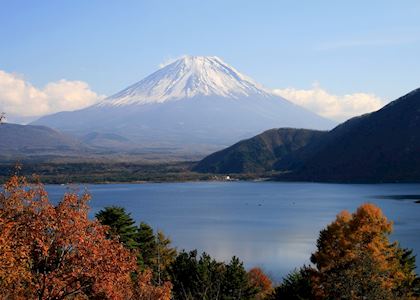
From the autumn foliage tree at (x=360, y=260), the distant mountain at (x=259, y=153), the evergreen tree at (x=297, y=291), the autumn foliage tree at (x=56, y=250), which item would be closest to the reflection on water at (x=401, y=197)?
the autumn foliage tree at (x=360, y=260)

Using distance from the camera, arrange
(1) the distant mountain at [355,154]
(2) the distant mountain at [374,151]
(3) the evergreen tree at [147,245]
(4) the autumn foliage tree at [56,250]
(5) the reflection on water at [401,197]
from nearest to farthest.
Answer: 1. (4) the autumn foliage tree at [56,250]
2. (3) the evergreen tree at [147,245]
3. (5) the reflection on water at [401,197]
4. (2) the distant mountain at [374,151]
5. (1) the distant mountain at [355,154]

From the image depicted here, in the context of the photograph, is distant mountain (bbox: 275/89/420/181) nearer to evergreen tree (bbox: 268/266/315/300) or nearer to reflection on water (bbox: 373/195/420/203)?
reflection on water (bbox: 373/195/420/203)

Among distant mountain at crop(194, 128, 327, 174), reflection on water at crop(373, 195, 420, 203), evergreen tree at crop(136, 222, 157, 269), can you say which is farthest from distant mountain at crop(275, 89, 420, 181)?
evergreen tree at crop(136, 222, 157, 269)

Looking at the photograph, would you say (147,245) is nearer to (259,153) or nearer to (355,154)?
(355,154)

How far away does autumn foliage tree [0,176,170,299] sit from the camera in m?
8.30

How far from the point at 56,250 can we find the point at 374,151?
13007cm

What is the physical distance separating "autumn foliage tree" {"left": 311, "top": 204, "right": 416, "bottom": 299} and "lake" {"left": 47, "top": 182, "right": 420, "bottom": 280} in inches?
270

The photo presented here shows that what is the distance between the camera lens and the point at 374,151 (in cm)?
13350

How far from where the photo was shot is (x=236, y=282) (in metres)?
19.2

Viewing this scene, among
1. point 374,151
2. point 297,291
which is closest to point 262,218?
point 297,291

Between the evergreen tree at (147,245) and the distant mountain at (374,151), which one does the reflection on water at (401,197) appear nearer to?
the distant mountain at (374,151)

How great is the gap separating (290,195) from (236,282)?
81065mm

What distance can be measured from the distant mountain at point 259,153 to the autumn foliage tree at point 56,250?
153146 mm

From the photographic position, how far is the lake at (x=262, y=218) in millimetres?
41844
